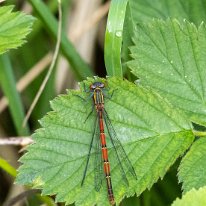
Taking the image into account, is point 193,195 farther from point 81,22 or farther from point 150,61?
point 81,22

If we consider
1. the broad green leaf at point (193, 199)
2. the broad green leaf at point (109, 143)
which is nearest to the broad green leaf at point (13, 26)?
the broad green leaf at point (109, 143)

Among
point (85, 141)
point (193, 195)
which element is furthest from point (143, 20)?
point (193, 195)

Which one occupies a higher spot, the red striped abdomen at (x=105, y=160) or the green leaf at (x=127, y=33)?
the green leaf at (x=127, y=33)

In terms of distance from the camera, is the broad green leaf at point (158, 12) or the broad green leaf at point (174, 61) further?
the broad green leaf at point (158, 12)

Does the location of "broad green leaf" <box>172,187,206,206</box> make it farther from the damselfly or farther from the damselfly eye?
the damselfly eye

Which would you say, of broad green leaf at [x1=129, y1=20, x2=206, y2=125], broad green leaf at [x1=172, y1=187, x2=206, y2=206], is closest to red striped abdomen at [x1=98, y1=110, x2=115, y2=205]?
broad green leaf at [x1=129, y1=20, x2=206, y2=125]

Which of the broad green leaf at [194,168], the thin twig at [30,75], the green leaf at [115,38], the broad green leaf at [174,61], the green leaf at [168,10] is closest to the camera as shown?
the broad green leaf at [194,168]

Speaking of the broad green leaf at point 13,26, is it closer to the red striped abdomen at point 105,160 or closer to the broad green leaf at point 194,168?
the red striped abdomen at point 105,160
